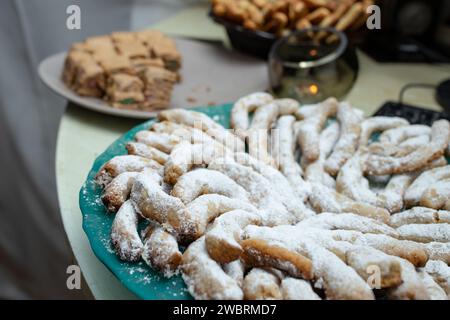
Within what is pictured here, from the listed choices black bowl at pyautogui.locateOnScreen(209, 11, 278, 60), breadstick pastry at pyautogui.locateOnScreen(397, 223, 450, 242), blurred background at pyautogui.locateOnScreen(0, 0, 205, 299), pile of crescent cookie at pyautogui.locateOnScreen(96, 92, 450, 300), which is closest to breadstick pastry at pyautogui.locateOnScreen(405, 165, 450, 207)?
pile of crescent cookie at pyautogui.locateOnScreen(96, 92, 450, 300)

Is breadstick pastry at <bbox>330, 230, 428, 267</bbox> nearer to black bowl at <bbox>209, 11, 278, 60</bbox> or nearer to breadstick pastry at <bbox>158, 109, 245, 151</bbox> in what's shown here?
breadstick pastry at <bbox>158, 109, 245, 151</bbox>

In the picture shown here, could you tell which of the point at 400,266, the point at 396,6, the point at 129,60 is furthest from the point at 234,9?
the point at 400,266

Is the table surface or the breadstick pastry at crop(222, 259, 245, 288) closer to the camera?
the breadstick pastry at crop(222, 259, 245, 288)

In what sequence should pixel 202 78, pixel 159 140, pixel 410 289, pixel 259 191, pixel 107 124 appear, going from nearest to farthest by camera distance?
pixel 410 289 → pixel 259 191 → pixel 159 140 → pixel 107 124 → pixel 202 78

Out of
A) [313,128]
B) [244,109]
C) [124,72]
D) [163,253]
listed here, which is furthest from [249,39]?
[163,253]

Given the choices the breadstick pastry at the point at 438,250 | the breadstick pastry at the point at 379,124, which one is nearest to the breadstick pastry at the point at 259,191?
the breadstick pastry at the point at 438,250

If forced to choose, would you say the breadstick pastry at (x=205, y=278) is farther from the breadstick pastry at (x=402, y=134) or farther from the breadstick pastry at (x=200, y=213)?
the breadstick pastry at (x=402, y=134)

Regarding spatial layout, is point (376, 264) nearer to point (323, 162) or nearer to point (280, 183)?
point (280, 183)

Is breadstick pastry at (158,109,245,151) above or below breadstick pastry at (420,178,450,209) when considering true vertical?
above
